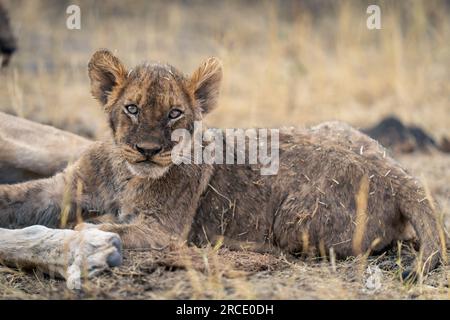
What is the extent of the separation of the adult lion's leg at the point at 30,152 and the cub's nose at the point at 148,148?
55.9 inches

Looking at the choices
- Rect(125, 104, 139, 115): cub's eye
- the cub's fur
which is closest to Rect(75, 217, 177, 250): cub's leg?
the cub's fur

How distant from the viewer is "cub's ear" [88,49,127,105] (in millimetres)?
5125

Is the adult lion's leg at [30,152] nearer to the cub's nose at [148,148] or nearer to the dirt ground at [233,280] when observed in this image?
the cub's nose at [148,148]

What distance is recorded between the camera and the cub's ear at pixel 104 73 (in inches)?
202

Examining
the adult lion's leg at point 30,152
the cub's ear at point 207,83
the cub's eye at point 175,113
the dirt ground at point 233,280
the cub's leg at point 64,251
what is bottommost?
the dirt ground at point 233,280

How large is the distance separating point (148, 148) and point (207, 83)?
819 millimetres

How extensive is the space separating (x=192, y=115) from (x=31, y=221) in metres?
1.35

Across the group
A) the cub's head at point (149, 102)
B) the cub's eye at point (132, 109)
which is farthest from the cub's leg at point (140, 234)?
the cub's eye at point (132, 109)

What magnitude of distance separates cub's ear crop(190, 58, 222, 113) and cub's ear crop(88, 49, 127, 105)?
48 centimetres

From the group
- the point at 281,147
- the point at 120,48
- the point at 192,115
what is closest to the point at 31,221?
the point at 192,115

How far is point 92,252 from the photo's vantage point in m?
4.42

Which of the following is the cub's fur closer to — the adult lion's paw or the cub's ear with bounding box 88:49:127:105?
the cub's ear with bounding box 88:49:127:105
